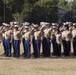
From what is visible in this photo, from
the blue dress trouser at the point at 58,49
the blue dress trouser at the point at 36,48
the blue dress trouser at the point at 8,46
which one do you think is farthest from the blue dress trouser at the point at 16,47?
the blue dress trouser at the point at 58,49

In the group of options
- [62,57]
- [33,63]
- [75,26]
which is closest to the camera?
[33,63]

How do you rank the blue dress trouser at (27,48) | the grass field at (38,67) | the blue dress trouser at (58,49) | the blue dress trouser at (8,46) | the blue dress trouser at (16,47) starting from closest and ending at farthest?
1. the grass field at (38,67)
2. the blue dress trouser at (27,48)
3. the blue dress trouser at (16,47)
4. the blue dress trouser at (8,46)
5. the blue dress trouser at (58,49)

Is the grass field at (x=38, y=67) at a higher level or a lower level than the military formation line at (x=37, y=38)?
lower

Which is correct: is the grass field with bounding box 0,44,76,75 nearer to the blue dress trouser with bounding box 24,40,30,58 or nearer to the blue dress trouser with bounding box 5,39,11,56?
the blue dress trouser with bounding box 24,40,30,58

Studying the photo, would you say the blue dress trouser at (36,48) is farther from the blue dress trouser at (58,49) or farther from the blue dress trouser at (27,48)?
the blue dress trouser at (58,49)

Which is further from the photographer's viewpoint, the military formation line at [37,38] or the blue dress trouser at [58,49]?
the blue dress trouser at [58,49]

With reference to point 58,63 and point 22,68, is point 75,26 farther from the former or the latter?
point 22,68

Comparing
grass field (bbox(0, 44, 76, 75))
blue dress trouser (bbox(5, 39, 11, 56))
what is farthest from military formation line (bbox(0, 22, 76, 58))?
grass field (bbox(0, 44, 76, 75))

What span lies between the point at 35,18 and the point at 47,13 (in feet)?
12.6

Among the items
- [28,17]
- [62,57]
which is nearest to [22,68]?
[62,57]

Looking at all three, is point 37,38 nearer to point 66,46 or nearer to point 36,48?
point 36,48

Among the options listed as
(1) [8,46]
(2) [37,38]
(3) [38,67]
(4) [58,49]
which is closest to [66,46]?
(4) [58,49]

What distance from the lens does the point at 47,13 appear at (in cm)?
6631

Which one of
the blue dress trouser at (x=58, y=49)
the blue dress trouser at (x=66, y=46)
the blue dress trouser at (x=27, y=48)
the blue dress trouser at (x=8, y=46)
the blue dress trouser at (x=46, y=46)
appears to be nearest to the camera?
the blue dress trouser at (x=27, y=48)
